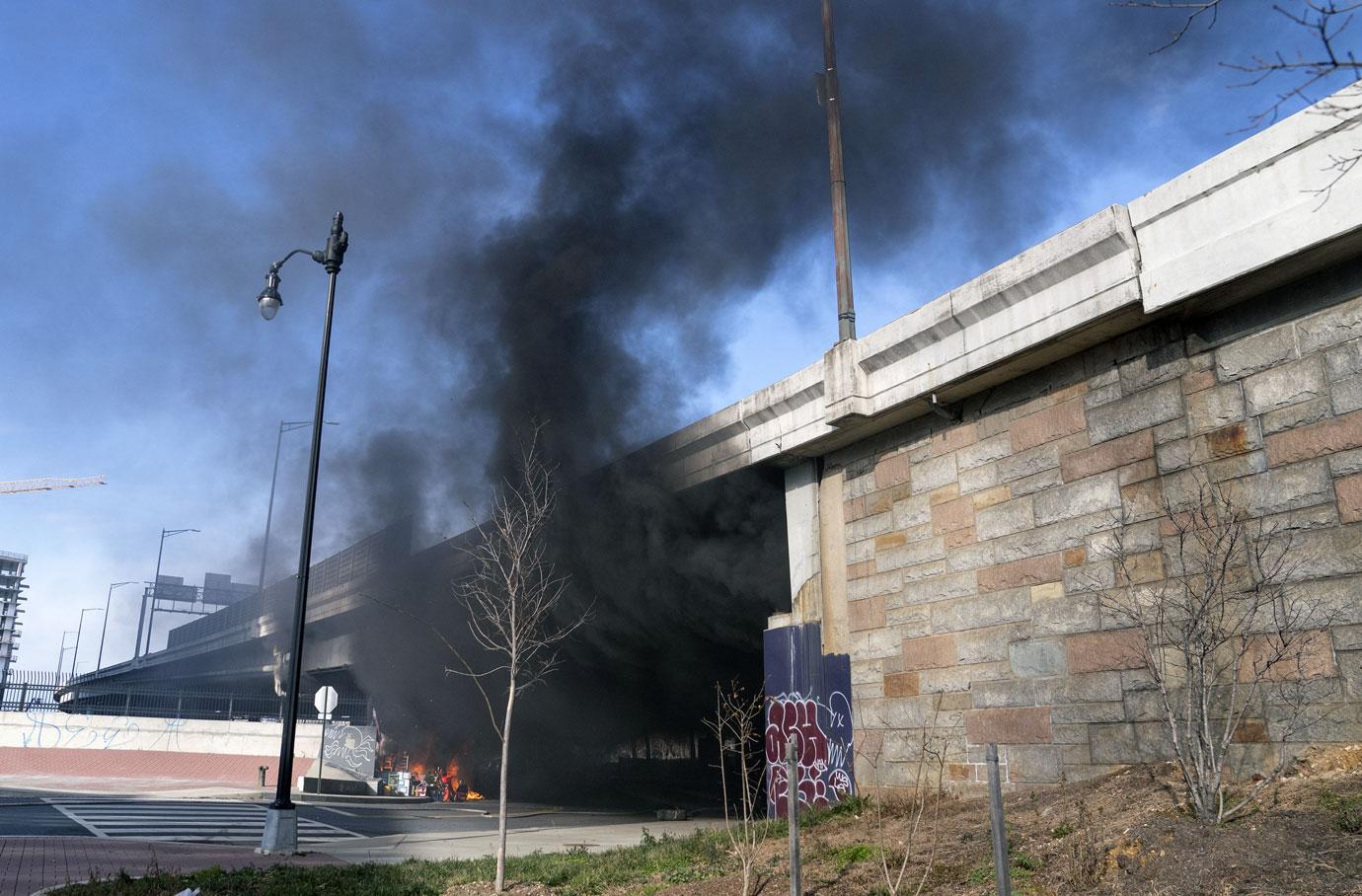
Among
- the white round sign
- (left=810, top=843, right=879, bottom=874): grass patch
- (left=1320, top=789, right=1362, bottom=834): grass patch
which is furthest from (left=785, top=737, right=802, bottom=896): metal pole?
the white round sign

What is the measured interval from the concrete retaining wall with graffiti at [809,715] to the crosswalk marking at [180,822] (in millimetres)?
6316

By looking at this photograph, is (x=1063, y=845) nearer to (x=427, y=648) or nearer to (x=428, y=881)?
(x=428, y=881)

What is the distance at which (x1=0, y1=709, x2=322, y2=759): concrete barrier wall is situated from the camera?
26656 millimetres

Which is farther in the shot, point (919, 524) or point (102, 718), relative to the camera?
point (102, 718)

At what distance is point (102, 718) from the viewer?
2720cm

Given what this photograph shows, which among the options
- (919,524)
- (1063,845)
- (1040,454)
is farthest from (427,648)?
(1063,845)

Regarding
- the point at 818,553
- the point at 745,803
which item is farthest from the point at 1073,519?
the point at 745,803

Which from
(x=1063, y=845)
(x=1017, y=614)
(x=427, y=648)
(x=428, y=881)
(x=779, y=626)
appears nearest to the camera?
(x=1063, y=845)

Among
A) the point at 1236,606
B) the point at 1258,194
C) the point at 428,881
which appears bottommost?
the point at 428,881

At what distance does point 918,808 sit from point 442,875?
4.72 meters

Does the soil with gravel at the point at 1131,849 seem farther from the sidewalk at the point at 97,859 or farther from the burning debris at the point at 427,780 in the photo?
the burning debris at the point at 427,780

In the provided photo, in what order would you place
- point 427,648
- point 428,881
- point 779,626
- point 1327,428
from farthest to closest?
point 427,648
point 779,626
point 428,881
point 1327,428

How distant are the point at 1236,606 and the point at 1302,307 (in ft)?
8.28

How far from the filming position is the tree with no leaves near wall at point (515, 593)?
925 cm
